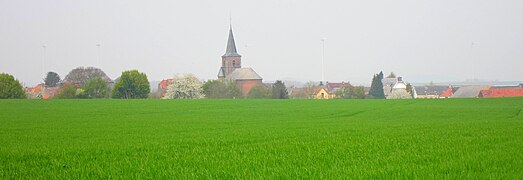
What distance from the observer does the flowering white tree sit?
12900 centimetres

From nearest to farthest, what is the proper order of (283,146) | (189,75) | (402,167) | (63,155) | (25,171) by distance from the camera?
(402,167)
(25,171)
(63,155)
(283,146)
(189,75)

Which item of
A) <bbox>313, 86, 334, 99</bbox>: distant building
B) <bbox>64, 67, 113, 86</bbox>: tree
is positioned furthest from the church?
<bbox>64, 67, 113, 86</bbox>: tree

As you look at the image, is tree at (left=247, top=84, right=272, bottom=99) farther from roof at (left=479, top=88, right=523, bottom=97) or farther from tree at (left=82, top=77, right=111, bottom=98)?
roof at (left=479, top=88, right=523, bottom=97)

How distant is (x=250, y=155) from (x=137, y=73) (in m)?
106

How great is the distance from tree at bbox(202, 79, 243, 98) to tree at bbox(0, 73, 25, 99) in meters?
46.5

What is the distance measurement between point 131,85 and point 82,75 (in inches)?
1308

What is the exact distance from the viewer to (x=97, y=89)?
387 feet

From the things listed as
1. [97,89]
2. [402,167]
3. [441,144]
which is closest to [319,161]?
[402,167]

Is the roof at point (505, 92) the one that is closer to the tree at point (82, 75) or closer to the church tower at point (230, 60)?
the church tower at point (230, 60)

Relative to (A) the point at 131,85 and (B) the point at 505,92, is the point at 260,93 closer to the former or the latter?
(A) the point at 131,85

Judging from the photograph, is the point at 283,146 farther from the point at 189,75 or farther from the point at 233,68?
the point at 233,68

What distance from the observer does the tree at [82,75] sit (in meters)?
143

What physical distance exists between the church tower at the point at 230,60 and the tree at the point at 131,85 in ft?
229

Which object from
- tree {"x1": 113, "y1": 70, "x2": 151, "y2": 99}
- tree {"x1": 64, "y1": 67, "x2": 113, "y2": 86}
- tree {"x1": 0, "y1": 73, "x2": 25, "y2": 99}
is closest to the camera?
tree {"x1": 0, "y1": 73, "x2": 25, "y2": 99}
